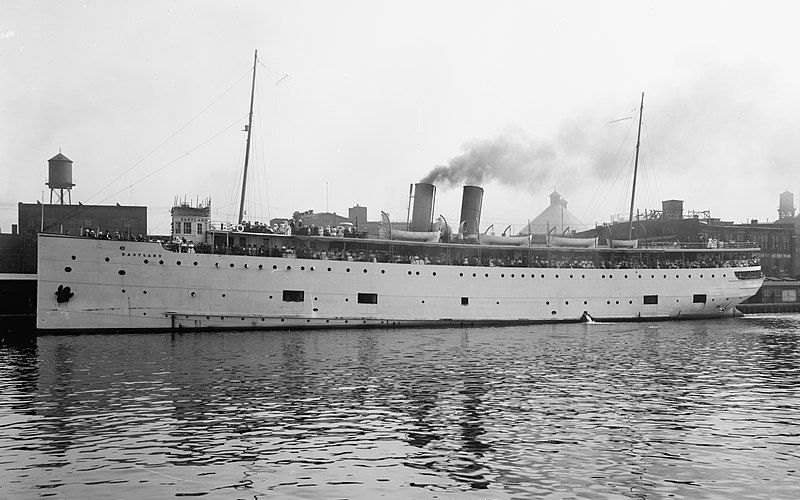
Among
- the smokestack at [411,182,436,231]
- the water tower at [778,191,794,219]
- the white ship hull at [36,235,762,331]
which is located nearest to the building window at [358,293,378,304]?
the white ship hull at [36,235,762,331]

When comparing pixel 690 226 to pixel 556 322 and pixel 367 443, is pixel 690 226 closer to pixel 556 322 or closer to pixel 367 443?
pixel 556 322

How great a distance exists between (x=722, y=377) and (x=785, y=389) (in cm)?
200

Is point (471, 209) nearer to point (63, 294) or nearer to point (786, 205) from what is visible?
point (63, 294)

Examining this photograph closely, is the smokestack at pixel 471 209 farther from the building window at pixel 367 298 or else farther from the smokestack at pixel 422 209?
the building window at pixel 367 298

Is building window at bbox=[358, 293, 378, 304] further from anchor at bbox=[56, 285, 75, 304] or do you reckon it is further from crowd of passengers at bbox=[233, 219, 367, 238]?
anchor at bbox=[56, 285, 75, 304]

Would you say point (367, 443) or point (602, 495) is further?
point (367, 443)

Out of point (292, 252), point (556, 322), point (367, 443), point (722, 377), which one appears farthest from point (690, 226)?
point (367, 443)

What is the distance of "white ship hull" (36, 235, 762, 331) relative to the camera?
31.4 meters

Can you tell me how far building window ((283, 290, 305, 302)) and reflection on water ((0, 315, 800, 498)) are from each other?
335 inches

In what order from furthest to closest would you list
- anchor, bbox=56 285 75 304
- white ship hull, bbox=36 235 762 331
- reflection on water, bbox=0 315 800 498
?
white ship hull, bbox=36 235 762 331 < anchor, bbox=56 285 75 304 < reflection on water, bbox=0 315 800 498

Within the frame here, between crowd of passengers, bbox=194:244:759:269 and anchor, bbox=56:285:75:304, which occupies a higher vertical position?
crowd of passengers, bbox=194:244:759:269

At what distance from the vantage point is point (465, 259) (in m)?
39.2

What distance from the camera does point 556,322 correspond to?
40.5m

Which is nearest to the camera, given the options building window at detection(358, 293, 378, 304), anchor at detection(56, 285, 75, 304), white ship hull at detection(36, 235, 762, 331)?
anchor at detection(56, 285, 75, 304)
